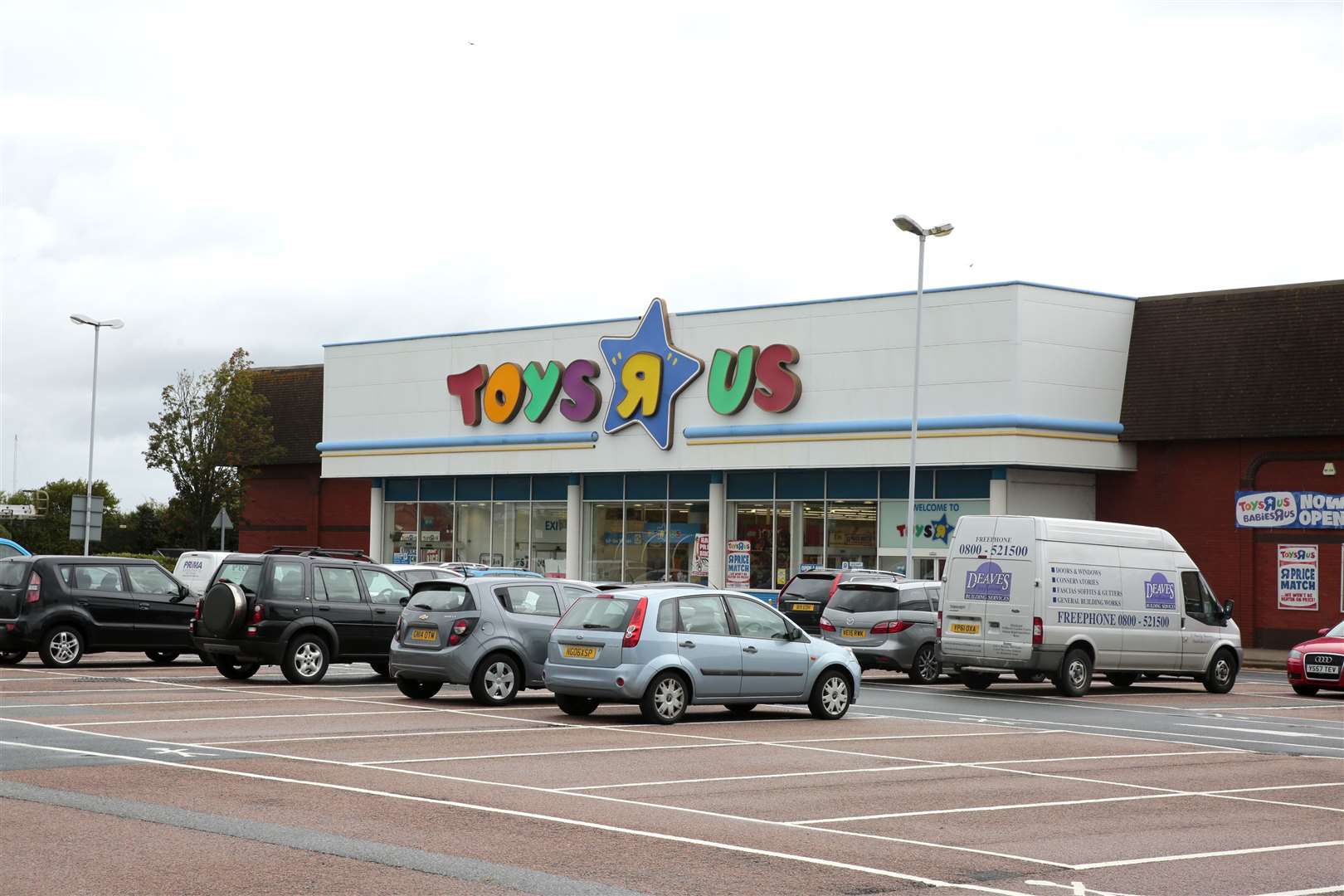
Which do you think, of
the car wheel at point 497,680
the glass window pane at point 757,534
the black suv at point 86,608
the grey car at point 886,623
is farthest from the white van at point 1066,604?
the glass window pane at point 757,534

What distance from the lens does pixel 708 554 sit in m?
42.3

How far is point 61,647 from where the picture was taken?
24406 millimetres

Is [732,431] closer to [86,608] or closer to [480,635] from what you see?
[86,608]

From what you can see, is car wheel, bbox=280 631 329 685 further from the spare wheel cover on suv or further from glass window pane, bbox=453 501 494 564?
glass window pane, bbox=453 501 494 564

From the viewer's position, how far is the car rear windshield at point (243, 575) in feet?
72.6

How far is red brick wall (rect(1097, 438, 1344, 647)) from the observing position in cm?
3516

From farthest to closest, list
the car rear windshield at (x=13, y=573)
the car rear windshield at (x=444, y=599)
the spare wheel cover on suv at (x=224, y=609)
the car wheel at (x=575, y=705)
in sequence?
the car rear windshield at (x=13, y=573), the spare wheel cover on suv at (x=224, y=609), the car rear windshield at (x=444, y=599), the car wheel at (x=575, y=705)

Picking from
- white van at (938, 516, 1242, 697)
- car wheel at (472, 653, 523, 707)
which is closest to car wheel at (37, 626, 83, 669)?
car wheel at (472, 653, 523, 707)

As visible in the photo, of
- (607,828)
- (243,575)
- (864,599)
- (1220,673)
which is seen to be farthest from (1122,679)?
(607,828)

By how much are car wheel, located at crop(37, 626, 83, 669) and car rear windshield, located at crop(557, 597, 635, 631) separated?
10.2 meters

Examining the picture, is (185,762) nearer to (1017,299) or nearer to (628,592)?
(628,592)

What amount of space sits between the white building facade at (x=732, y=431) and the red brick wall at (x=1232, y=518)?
3.73 feet

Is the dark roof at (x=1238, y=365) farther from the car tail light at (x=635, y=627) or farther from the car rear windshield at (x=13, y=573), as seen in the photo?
the car rear windshield at (x=13, y=573)

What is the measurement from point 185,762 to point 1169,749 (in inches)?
381
